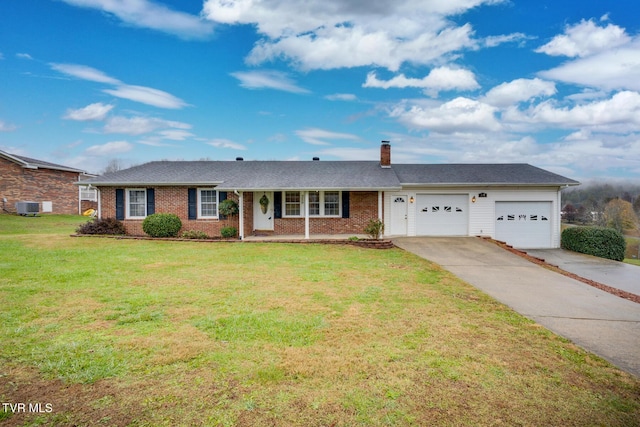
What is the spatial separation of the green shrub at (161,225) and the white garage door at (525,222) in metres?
16.0

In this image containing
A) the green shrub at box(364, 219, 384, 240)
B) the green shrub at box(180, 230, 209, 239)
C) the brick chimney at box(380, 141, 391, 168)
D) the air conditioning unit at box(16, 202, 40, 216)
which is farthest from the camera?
the air conditioning unit at box(16, 202, 40, 216)

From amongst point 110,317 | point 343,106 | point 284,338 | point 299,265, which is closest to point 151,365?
point 284,338

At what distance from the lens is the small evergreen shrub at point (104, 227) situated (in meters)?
17.0

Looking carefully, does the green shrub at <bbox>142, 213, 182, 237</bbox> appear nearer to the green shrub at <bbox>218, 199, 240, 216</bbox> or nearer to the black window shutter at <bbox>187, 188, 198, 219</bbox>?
the black window shutter at <bbox>187, 188, 198, 219</bbox>

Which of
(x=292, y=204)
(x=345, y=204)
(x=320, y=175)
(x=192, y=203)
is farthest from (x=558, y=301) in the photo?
(x=192, y=203)

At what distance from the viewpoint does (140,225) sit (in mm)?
17500

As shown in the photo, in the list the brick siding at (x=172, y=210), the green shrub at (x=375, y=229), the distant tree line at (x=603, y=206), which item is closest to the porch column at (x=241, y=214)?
the brick siding at (x=172, y=210)

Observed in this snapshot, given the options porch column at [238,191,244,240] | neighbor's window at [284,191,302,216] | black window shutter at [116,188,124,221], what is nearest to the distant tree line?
neighbor's window at [284,191,302,216]

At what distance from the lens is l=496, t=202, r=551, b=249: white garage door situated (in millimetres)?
17641

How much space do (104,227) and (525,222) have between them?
2089 centimetres

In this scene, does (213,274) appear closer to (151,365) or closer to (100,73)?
(151,365)

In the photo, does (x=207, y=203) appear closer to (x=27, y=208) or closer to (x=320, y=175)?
(x=320, y=175)

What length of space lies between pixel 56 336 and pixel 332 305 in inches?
166

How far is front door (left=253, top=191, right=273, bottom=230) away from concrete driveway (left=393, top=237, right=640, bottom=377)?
7.74 metres
